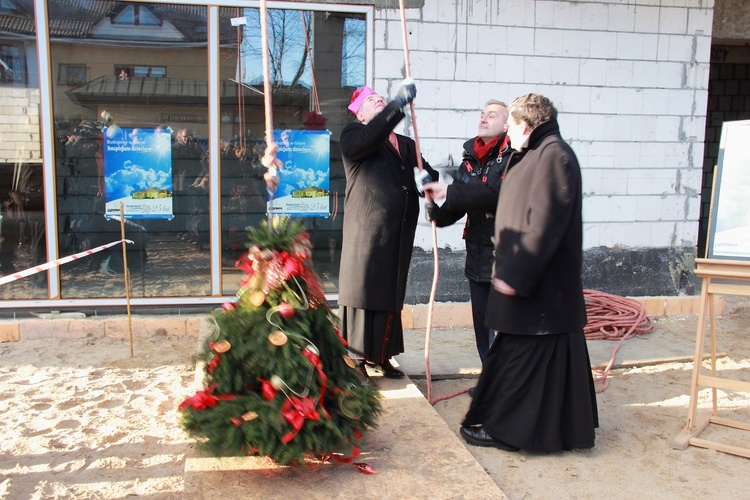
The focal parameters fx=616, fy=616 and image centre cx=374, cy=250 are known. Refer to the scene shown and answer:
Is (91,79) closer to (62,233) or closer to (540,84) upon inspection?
(62,233)

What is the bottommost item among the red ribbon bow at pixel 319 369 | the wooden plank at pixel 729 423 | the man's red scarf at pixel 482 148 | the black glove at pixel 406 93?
the wooden plank at pixel 729 423

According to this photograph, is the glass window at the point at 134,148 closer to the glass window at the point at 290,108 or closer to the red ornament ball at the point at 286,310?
the glass window at the point at 290,108

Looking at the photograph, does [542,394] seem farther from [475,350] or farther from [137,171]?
[137,171]

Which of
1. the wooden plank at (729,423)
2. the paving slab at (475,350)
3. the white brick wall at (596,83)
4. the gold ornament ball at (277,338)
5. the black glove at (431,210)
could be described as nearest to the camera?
the gold ornament ball at (277,338)

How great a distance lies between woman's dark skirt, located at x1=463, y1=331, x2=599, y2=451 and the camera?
324cm

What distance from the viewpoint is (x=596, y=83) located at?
632 centimetres

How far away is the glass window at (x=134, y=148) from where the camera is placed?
5727 mm

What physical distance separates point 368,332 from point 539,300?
3.76ft

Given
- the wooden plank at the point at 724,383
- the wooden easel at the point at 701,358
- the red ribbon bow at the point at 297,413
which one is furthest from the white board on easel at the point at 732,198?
Answer: the red ribbon bow at the point at 297,413

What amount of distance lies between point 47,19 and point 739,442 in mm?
6318

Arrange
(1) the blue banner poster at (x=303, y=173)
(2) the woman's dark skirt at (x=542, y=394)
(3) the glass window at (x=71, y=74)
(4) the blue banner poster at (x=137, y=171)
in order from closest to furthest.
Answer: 1. (2) the woman's dark skirt at (x=542, y=394)
2. (3) the glass window at (x=71, y=74)
3. (4) the blue banner poster at (x=137, y=171)
4. (1) the blue banner poster at (x=303, y=173)

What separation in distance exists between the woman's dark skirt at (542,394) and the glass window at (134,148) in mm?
3641

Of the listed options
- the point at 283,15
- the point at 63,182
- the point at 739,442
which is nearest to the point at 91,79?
the point at 63,182

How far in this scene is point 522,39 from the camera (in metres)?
6.13
